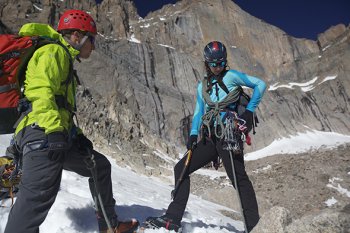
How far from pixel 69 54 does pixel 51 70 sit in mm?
435

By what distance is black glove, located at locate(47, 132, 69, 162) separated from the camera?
347cm

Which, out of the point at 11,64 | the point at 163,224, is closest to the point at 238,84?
the point at 163,224

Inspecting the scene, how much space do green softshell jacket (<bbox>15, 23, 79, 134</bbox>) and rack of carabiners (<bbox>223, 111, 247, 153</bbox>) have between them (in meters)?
2.43

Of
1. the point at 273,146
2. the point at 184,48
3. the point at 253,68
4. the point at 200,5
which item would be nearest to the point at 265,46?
the point at 253,68

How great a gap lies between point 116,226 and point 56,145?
175 cm

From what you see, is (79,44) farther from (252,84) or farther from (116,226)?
(252,84)

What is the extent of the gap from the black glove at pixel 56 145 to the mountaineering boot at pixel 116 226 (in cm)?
144

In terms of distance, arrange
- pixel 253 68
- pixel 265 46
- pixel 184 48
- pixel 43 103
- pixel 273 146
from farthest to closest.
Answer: pixel 265 46, pixel 253 68, pixel 184 48, pixel 273 146, pixel 43 103

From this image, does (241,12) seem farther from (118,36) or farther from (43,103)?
(43,103)

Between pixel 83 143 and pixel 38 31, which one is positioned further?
pixel 83 143

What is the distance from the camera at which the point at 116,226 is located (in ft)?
15.3

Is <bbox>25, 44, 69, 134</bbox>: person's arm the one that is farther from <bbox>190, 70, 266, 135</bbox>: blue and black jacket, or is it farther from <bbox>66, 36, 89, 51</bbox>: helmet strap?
<bbox>190, 70, 266, 135</bbox>: blue and black jacket

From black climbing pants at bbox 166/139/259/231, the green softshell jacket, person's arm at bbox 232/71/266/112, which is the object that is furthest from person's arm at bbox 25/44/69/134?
person's arm at bbox 232/71/266/112

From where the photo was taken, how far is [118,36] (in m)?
85.1
